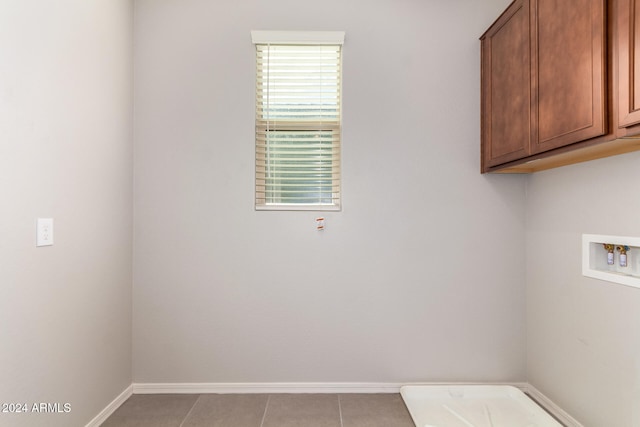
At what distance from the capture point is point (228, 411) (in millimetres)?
2186

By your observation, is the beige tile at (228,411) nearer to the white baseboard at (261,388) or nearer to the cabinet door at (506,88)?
the white baseboard at (261,388)

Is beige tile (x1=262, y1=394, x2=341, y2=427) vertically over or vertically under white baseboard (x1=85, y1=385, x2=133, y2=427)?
under

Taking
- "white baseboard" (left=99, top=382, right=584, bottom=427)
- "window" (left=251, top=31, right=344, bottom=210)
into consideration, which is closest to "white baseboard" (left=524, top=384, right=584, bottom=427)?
"white baseboard" (left=99, top=382, right=584, bottom=427)

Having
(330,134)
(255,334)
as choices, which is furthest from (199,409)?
(330,134)

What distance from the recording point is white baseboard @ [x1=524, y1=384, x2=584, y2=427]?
2.03 metres

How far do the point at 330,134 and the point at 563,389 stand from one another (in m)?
2.06

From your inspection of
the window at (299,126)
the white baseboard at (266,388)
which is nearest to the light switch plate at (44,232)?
the window at (299,126)

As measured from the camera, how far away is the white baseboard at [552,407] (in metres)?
2.03

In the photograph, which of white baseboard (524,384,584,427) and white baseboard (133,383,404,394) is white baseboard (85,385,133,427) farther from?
white baseboard (524,384,584,427)

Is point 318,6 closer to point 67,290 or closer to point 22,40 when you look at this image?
point 22,40

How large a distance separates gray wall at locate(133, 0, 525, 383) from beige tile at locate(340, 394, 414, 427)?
134mm

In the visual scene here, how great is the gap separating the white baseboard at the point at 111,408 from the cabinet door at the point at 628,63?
2809 millimetres

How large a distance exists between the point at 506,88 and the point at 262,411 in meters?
2.36

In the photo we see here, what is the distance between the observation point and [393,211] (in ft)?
8.04
